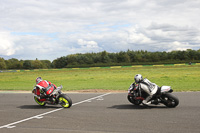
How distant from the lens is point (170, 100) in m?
9.68

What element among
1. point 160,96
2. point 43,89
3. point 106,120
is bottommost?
point 106,120

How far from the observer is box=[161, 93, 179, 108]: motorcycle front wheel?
9555 mm

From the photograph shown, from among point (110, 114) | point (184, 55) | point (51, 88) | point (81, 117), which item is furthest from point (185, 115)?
point (184, 55)

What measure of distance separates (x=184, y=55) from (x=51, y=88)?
125129 mm

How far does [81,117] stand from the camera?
863 centimetres

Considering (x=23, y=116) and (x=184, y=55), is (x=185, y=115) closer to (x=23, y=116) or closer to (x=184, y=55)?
(x=23, y=116)

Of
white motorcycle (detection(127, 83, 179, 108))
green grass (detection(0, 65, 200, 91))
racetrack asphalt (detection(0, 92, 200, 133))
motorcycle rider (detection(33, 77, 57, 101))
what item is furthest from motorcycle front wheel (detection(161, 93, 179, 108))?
green grass (detection(0, 65, 200, 91))

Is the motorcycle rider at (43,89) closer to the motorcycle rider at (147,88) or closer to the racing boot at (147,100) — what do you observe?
the motorcycle rider at (147,88)

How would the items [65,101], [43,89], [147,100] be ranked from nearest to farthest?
[147,100] < [65,101] < [43,89]

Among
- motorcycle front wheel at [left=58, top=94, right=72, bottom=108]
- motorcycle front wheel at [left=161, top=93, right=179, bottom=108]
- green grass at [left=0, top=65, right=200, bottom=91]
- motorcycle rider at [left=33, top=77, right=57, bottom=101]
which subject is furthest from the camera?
green grass at [left=0, top=65, right=200, bottom=91]

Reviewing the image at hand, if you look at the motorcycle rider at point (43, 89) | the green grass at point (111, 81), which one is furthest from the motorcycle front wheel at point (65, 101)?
the green grass at point (111, 81)

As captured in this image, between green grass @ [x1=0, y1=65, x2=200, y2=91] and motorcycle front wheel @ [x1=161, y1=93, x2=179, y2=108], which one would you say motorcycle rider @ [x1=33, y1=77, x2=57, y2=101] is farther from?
green grass @ [x1=0, y1=65, x2=200, y2=91]

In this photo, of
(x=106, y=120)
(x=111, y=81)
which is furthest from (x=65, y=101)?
(x=111, y=81)

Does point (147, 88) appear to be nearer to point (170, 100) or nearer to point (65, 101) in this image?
point (170, 100)
